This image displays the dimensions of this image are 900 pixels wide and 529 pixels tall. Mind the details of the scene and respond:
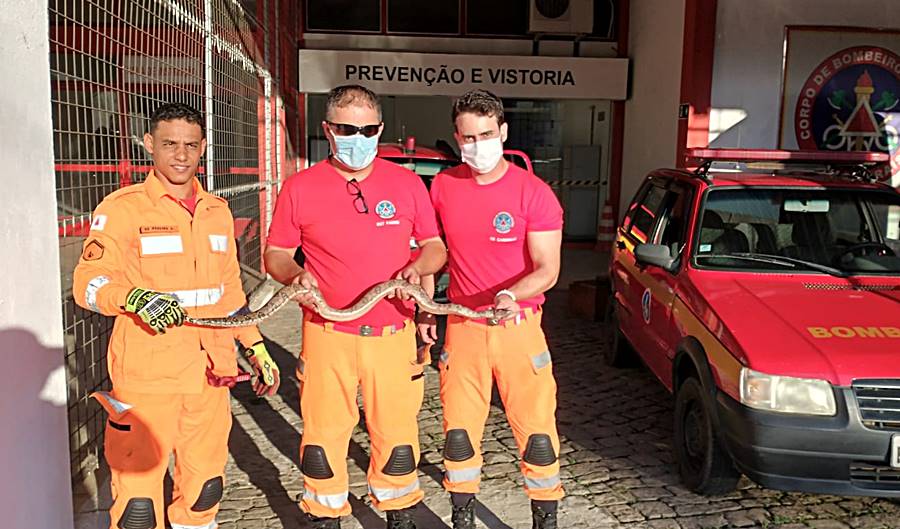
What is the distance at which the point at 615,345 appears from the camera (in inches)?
259

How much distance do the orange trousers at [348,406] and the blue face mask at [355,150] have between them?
72 cm

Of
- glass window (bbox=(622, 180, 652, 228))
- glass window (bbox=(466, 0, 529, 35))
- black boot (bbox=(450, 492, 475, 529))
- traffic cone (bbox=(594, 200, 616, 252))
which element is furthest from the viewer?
traffic cone (bbox=(594, 200, 616, 252))

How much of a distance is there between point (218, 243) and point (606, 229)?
11161mm

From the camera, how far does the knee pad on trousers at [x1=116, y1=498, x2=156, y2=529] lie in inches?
119

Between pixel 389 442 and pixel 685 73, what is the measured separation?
26.4 feet

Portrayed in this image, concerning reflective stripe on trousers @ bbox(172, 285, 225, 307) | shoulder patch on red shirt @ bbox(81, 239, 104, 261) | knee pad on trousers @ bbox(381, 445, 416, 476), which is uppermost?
shoulder patch on red shirt @ bbox(81, 239, 104, 261)

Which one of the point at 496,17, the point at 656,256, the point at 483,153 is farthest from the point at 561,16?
the point at 483,153

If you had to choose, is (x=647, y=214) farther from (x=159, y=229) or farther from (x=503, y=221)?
(x=159, y=229)

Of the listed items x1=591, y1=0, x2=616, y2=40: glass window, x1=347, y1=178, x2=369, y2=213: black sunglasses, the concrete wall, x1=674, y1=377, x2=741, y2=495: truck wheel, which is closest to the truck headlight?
x1=674, y1=377, x2=741, y2=495: truck wheel

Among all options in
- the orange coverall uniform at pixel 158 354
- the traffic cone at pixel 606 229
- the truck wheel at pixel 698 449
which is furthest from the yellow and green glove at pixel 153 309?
the traffic cone at pixel 606 229

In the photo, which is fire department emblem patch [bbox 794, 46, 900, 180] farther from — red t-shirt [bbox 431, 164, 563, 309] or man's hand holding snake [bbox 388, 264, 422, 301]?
man's hand holding snake [bbox 388, 264, 422, 301]

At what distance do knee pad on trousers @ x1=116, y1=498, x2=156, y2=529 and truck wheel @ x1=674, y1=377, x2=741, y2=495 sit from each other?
2.69m

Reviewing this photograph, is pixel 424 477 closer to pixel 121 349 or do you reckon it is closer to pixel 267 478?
pixel 267 478

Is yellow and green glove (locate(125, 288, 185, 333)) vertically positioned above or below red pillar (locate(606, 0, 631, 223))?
below
